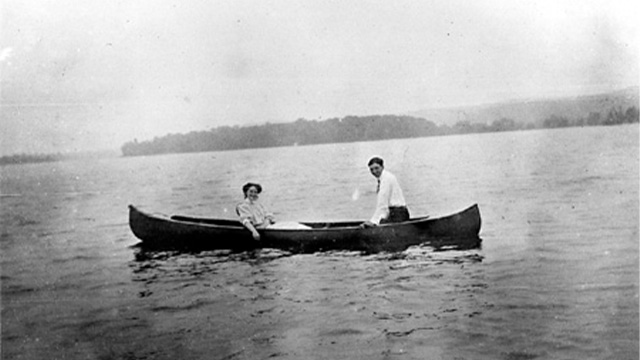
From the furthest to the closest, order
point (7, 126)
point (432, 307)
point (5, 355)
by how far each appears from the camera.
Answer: point (7, 126), point (432, 307), point (5, 355)

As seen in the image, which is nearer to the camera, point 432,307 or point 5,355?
point 5,355

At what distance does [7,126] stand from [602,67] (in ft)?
32.4

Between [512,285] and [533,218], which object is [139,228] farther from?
[533,218]

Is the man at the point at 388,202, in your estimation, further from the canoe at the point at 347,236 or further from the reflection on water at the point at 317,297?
the reflection on water at the point at 317,297

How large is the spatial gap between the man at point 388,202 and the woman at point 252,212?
191 centimetres

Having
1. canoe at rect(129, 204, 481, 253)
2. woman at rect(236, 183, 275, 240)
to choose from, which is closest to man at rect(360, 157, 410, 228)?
canoe at rect(129, 204, 481, 253)

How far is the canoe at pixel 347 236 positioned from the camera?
1079 cm

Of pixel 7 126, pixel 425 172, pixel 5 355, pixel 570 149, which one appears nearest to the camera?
pixel 5 355

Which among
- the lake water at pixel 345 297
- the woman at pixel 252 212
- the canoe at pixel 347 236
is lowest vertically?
the lake water at pixel 345 297

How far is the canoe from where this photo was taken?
10.8m

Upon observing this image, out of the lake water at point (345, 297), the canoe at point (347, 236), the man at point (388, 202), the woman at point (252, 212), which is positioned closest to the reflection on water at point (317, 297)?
the lake water at point (345, 297)

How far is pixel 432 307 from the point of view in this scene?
25.3 ft

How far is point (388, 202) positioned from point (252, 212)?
8.14ft

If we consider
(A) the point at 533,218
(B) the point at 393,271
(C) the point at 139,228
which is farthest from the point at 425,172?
(B) the point at 393,271
